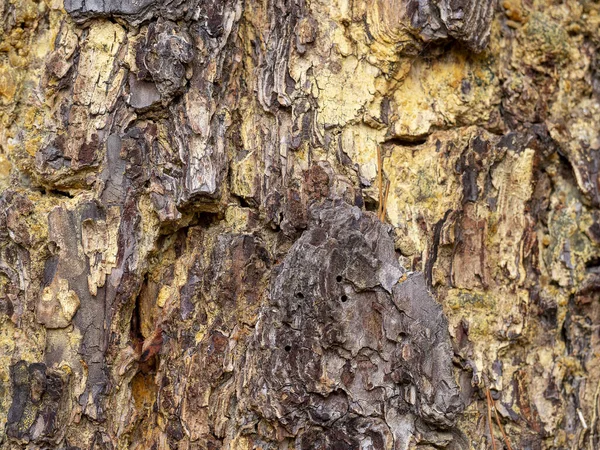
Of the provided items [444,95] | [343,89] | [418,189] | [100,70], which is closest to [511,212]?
[418,189]

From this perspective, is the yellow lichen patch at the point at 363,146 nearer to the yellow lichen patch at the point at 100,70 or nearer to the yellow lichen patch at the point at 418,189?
the yellow lichen patch at the point at 418,189

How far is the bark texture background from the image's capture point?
2.28 meters

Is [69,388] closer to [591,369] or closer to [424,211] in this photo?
[424,211]

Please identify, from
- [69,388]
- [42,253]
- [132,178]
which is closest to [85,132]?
[132,178]

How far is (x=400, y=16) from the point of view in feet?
8.05

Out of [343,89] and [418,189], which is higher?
[343,89]

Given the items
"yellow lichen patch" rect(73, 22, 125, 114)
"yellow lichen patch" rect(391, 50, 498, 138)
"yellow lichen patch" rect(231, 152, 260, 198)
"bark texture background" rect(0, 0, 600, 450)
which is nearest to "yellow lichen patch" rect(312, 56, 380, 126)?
"bark texture background" rect(0, 0, 600, 450)

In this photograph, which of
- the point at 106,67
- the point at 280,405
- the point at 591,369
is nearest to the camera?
the point at 280,405

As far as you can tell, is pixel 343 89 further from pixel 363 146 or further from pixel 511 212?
pixel 511 212

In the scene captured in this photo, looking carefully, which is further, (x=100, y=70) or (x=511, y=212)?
(x=511, y=212)

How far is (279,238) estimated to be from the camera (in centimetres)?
245

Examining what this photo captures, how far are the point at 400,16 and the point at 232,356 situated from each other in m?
1.30

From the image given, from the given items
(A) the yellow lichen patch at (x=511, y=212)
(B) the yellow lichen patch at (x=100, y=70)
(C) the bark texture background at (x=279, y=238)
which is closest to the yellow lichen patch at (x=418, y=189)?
(C) the bark texture background at (x=279, y=238)

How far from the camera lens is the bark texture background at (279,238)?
2.28 m
